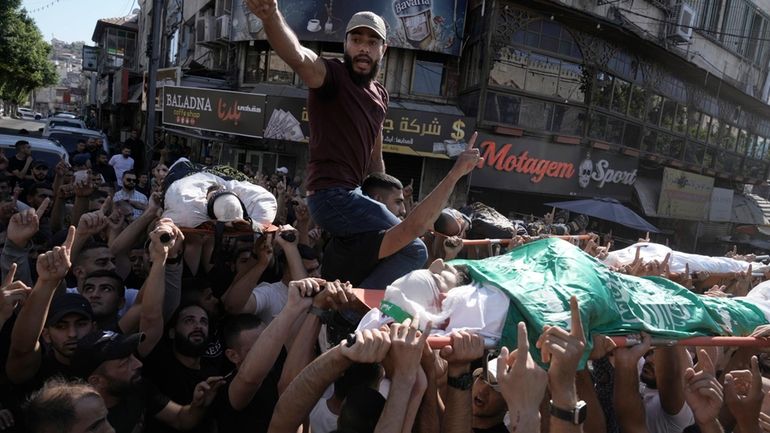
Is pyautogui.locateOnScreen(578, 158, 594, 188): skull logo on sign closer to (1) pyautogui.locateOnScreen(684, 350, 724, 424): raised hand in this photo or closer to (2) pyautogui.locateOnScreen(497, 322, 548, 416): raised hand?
(1) pyautogui.locateOnScreen(684, 350, 724, 424): raised hand

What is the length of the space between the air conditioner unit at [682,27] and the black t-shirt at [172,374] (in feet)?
59.0

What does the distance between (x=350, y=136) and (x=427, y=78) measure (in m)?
12.4

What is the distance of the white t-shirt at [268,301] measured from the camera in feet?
12.1

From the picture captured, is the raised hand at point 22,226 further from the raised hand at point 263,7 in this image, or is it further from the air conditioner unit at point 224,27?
the air conditioner unit at point 224,27

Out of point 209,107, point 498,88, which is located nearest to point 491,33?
point 498,88

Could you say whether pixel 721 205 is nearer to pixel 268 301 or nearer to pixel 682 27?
pixel 682 27

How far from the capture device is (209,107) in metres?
13.9

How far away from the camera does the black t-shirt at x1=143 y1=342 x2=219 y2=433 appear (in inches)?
115

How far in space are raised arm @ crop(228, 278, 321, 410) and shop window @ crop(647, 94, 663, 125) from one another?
55.2 ft

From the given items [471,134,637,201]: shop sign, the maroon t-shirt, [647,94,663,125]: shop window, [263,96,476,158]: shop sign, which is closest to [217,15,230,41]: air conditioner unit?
[263,96,476,158]: shop sign

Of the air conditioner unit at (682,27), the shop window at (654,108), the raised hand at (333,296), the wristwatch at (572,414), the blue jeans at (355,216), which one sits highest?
the air conditioner unit at (682,27)

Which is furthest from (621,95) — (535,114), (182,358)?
(182,358)

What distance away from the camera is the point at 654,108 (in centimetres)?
1698

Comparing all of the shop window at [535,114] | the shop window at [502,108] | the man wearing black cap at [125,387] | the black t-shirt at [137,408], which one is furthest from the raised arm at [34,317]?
the shop window at [535,114]
